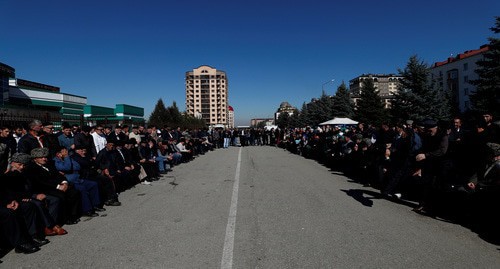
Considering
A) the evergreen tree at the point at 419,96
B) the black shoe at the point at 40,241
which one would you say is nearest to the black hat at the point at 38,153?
the black shoe at the point at 40,241

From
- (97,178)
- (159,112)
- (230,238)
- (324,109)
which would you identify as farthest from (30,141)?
(159,112)

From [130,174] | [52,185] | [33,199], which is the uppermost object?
[52,185]

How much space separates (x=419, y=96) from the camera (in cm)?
3133

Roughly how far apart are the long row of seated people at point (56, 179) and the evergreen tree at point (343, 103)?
3932 cm

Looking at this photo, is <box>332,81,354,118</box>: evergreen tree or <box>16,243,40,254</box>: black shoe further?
<box>332,81,354,118</box>: evergreen tree

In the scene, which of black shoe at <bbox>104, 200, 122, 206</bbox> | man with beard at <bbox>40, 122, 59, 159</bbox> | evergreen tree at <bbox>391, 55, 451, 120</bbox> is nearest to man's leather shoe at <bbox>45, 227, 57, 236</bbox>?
black shoe at <bbox>104, 200, 122, 206</bbox>

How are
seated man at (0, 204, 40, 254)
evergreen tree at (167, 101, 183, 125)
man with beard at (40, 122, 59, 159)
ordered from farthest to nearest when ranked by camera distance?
evergreen tree at (167, 101, 183, 125) → man with beard at (40, 122, 59, 159) → seated man at (0, 204, 40, 254)

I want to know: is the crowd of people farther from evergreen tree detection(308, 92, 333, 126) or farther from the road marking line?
evergreen tree detection(308, 92, 333, 126)

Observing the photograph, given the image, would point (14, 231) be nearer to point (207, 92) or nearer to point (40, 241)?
point (40, 241)

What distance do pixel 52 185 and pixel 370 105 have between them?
45.6 meters

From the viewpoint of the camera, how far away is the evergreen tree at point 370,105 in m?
46.1

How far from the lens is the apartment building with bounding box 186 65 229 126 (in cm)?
16600

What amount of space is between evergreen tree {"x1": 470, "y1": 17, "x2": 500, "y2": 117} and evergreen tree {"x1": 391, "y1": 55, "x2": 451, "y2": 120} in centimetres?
363

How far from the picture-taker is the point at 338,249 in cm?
453
